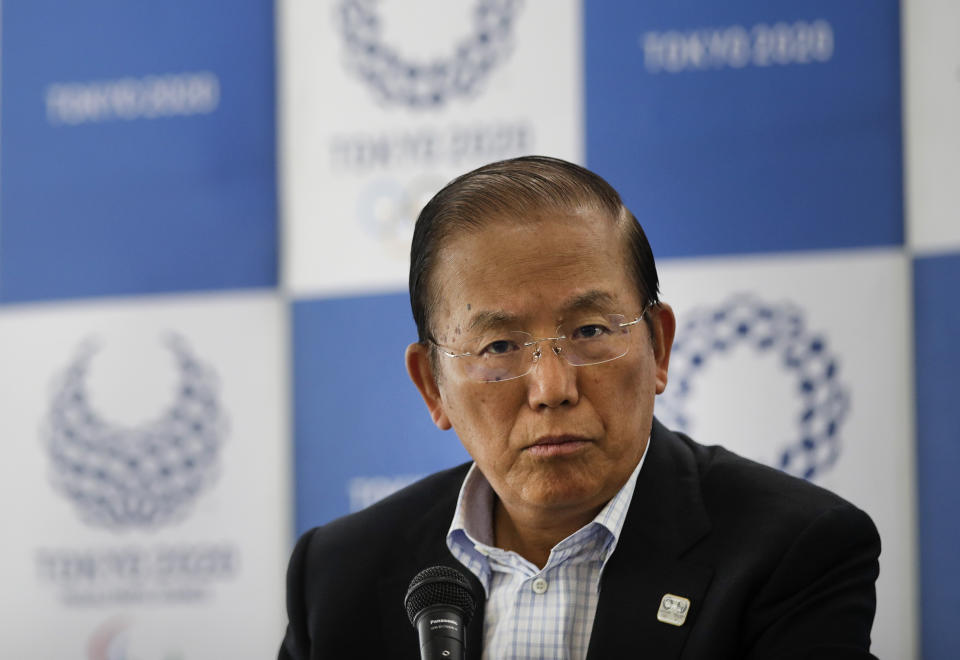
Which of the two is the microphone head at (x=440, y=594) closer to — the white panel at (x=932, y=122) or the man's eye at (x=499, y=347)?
the man's eye at (x=499, y=347)

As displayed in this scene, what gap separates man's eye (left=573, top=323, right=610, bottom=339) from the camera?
5.39 ft

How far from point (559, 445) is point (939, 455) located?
1.64 m

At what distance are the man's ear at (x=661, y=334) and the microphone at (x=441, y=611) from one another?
21.0 inches

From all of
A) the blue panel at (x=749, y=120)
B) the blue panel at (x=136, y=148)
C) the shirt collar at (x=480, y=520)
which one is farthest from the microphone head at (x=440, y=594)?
the blue panel at (x=136, y=148)

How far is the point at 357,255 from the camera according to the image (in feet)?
10.9

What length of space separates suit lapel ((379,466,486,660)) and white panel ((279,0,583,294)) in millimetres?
1382

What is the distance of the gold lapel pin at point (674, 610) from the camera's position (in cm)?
163

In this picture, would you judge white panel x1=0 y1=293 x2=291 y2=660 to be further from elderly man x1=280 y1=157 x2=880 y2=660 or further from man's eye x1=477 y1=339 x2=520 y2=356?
man's eye x1=477 y1=339 x2=520 y2=356

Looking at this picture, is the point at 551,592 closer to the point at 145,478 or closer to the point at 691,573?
the point at 691,573

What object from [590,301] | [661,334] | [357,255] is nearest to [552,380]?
[590,301]

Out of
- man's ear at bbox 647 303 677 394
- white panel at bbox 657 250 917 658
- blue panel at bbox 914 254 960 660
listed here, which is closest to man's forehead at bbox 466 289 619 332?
man's ear at bbox 647 303 677 394

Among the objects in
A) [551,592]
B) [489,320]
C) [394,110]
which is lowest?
[551,592]

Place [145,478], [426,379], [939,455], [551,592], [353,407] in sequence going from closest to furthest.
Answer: [551,592] < [426,379] < [939,455] < [353,407] < [145,478]

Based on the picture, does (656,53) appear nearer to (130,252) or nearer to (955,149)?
(955,149)
